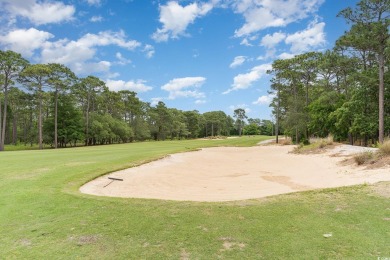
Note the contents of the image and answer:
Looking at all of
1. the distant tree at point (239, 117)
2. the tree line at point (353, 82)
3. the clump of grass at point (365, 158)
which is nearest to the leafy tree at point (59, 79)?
the tree line at point (353, 82)

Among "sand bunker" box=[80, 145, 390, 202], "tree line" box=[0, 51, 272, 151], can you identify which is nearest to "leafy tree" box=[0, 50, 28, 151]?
"tree line" box=[0, 51, 272, 151]

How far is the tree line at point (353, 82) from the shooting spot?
73.9 feet

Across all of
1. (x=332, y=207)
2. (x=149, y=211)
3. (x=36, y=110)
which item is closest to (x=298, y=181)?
(x=332, y=207)

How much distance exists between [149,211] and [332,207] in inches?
156

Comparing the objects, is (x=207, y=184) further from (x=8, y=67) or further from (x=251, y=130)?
(x=251, y=130)

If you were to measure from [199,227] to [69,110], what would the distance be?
54.1 meters

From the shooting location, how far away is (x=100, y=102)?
204 ft

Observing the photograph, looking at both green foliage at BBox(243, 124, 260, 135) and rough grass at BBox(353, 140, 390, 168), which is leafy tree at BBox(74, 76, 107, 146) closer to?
rough grass at BBox(353, 140, 390, 168)

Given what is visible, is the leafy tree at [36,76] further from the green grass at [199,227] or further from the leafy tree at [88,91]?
the green grass at [199,227]

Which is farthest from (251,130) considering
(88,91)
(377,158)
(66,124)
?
(377,158)

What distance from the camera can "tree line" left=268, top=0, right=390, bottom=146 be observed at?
73.9 ft

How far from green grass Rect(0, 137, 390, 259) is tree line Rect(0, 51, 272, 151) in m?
40.1

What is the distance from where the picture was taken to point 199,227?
511cm

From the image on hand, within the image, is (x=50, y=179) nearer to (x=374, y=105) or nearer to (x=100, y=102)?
(x=374, y=105)
